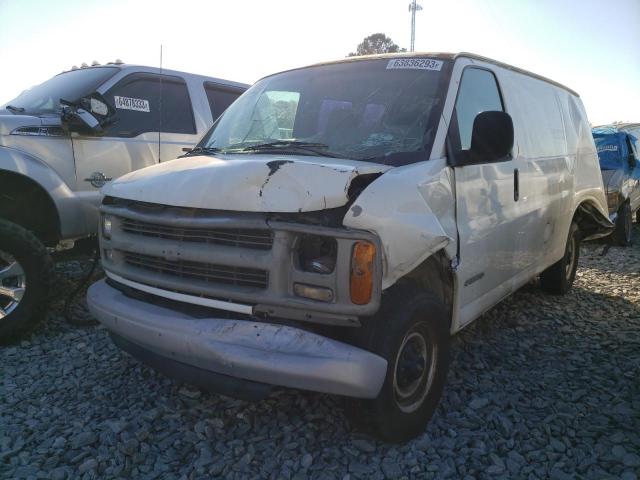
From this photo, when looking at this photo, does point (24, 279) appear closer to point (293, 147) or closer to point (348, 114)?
point (293, 147)

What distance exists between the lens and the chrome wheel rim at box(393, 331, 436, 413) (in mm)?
2645

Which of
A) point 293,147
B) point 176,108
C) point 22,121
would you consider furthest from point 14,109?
point 293,147

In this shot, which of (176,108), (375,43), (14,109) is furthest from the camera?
(375,43)

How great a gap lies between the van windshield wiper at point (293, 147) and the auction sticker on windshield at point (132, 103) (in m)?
2.25

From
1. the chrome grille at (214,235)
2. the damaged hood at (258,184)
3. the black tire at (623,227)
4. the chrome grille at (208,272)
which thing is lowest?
the black tire at (623,227)

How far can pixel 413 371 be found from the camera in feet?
8.86

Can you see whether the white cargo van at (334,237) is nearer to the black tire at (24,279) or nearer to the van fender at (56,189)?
the black tire at (24,279)

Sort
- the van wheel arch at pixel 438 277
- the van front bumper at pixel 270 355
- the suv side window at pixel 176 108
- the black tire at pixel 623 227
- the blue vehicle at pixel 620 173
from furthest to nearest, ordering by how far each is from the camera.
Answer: the black tire at pixel 623 227
the blue vehicle at pixel 620 173
the suv side window at pixel 176 108
the van wheel arch at pixel 438 277
the van front bumper at pixel 270 355

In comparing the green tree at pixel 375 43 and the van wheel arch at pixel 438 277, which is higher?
the green tree at pixel 375 43

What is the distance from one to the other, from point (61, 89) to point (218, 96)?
166 centimetres

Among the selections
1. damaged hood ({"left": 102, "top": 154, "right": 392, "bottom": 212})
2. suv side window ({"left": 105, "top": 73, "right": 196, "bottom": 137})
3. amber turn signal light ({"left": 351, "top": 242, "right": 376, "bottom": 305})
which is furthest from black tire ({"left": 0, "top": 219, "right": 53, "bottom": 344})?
amber turn signal light ({"left": 351, "top": 242, "right": 376, "bottom": 305})

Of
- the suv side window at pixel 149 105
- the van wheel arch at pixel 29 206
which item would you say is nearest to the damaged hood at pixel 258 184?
the van wheel arch at pixel 29 206

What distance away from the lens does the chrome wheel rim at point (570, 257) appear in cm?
565

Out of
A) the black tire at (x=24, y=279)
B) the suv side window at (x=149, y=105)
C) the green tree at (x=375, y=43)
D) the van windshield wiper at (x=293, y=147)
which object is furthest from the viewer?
the green tree at (x=375, y=43)
